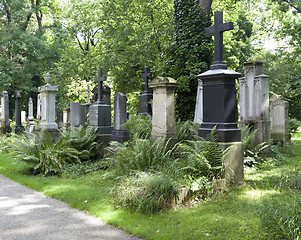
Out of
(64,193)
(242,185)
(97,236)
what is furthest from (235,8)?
(97,236)

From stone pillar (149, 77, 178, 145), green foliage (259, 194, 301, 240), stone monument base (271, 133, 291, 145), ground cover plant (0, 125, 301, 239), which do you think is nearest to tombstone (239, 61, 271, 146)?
stone monument base (271, 133, 291, 145)

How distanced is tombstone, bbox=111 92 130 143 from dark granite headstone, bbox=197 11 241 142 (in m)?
3.45

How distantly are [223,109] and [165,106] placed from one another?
5.81 feet

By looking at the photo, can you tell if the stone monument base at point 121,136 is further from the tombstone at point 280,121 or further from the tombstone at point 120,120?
the tombstone at point 280,121

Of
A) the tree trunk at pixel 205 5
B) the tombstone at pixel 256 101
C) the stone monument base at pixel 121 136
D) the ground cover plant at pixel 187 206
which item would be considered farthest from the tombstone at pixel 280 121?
the stone monument base at pixel 121 136

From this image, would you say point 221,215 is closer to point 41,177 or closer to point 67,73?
point 41,177

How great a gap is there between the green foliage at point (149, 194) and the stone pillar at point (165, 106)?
248cm

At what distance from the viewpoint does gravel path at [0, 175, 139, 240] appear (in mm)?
3873

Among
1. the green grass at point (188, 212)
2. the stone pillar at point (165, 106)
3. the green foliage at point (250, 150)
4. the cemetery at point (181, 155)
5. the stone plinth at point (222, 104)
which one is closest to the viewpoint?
the green grass at point (188, 212)

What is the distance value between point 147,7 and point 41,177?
1121cm

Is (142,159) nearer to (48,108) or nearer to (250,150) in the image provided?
(250,150)

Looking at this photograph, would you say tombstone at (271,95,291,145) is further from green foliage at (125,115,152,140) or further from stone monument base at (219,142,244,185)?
stone monument base at (219,142,244,185)

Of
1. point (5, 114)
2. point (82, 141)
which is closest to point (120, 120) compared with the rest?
point (82, 141)

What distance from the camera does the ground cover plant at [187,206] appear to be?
11.5 feet
